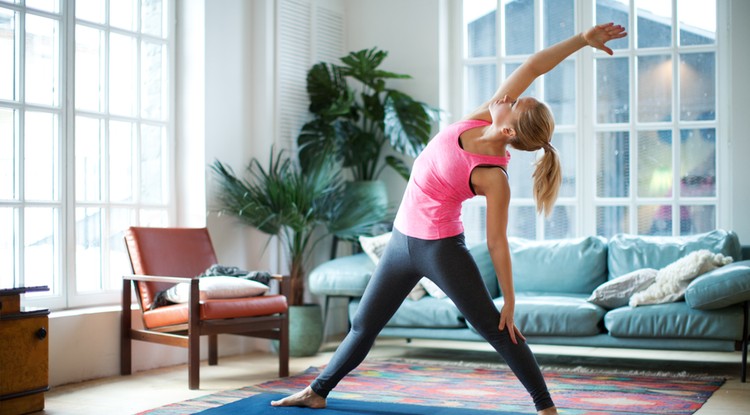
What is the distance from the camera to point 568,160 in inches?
255

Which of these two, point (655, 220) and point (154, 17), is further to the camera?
point (655, 220)

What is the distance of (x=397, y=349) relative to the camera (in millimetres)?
5945

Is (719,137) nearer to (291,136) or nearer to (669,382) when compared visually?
(669,382)

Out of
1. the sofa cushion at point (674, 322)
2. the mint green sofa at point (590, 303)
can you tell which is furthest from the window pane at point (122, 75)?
the sofa cushion at point (674, 322)

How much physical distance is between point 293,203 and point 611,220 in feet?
7.68

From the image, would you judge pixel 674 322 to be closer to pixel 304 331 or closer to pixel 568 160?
pixel 568 160

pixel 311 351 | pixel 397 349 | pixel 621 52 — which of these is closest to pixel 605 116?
pixel 621 52

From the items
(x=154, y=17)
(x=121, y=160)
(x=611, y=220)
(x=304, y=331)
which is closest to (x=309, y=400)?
(x=304, y=331)

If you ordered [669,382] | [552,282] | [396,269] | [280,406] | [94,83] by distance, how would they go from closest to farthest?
[396,269], [280,406], [669,382], [94,83], [552,282]

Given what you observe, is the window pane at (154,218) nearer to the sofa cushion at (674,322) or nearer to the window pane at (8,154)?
the window pane at (8,154)

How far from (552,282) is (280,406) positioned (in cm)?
247

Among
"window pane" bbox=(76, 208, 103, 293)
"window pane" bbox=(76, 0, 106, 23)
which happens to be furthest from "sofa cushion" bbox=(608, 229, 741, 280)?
"window pane" bbox=(76, 0, 106, 23)

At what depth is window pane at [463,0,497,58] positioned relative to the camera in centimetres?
670

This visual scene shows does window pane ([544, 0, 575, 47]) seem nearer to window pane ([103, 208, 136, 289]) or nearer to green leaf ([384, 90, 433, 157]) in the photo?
green leaf ([384, 90, 433, 157])
